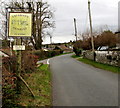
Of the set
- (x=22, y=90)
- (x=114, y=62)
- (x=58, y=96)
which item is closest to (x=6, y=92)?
(x=22, y=90)

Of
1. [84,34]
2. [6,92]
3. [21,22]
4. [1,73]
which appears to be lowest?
[6,92]

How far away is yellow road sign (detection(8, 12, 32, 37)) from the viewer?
4.97 metres

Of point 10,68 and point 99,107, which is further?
point 10,68

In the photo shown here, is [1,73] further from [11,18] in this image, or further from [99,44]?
[99,44]

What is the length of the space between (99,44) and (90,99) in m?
28.0

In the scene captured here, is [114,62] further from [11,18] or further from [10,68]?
[11,18]

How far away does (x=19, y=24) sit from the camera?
499 centimetres

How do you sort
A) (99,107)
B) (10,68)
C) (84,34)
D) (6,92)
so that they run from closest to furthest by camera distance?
(6,92) < (99,107) < (10,68) < (84,34)

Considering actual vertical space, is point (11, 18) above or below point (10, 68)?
above

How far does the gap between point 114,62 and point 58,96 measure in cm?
905

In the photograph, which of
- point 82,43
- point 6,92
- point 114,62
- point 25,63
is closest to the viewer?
point 6,92

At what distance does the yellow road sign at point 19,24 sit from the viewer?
497 centimetres

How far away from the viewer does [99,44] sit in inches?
1262

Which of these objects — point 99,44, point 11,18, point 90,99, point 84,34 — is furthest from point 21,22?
point 84,34
